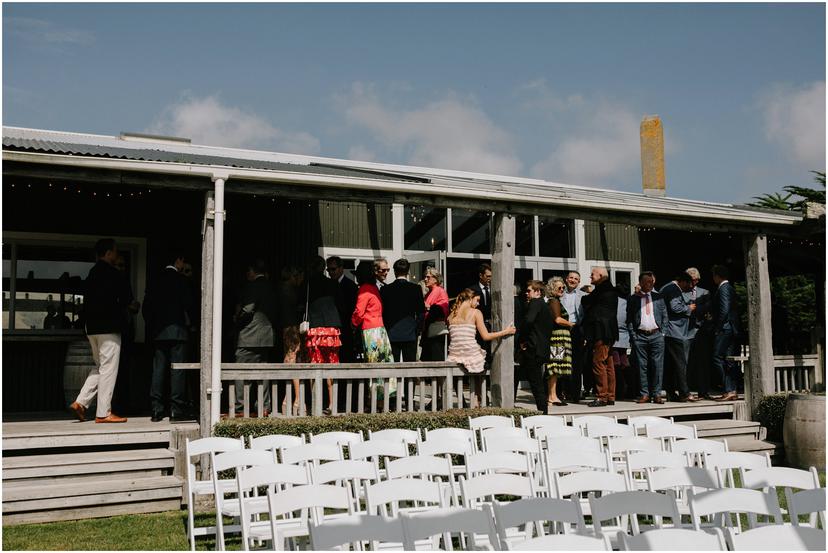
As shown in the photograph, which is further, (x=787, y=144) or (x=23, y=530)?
(x=787, y=144)

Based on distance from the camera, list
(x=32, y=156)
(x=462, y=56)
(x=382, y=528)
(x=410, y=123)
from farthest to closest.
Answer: (x=410, y=123) < (x=462, y=56) < (x=32, y=156) < (x=382, y=528)

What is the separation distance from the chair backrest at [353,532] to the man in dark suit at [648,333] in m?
7.02

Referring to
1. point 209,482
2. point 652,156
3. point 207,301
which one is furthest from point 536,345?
point 652,156

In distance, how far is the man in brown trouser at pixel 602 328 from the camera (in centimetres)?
959

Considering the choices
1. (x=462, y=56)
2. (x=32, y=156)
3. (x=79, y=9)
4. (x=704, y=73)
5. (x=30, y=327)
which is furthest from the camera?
(x=704, y=73)

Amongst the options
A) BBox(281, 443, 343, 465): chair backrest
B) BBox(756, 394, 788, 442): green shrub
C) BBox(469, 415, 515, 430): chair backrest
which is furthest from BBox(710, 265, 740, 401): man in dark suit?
BBox(281, 443, 343, 465): chair backrest

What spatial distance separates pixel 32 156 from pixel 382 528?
5.02 m

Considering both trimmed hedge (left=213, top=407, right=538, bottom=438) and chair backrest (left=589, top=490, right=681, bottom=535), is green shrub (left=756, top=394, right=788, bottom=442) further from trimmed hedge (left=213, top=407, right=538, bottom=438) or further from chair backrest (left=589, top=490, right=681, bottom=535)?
chair backrest (left=589, top=490, right=681, bottom=535)

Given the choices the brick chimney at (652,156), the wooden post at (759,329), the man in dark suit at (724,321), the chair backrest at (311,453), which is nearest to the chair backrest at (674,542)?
the chair backrest at (311,453)

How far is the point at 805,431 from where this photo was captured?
937 centimetres

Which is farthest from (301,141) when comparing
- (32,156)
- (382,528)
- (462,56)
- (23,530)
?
(382,528)

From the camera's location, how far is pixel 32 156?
23.0 feet

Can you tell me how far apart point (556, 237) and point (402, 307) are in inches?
222

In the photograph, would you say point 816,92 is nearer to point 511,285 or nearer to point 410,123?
point 511,285
